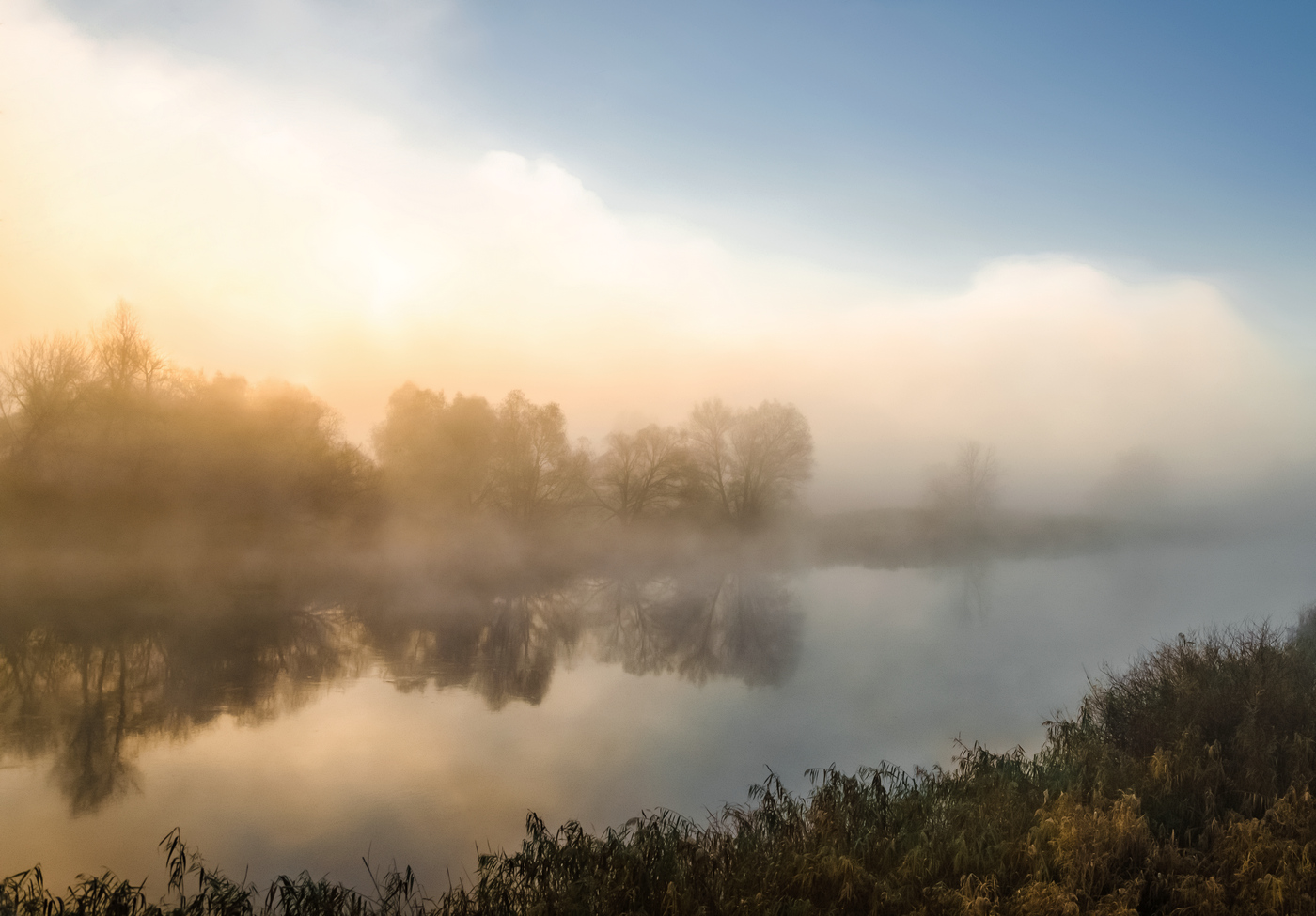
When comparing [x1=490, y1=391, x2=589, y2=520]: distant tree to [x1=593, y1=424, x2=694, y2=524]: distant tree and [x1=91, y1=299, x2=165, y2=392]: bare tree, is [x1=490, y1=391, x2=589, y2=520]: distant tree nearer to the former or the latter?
[x1=593, y1=424, x2=694, y2=524]: distant tree

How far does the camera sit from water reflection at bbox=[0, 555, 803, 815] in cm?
1476

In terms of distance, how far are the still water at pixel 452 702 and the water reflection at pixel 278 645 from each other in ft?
0.37

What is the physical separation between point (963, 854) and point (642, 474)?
41458 mm

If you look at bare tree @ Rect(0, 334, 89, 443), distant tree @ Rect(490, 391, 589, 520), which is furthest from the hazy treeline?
distant tree @ Rect(490, 391, 589, 520)

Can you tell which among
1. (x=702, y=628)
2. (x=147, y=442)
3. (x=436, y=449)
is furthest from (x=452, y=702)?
(x=436, y=449)

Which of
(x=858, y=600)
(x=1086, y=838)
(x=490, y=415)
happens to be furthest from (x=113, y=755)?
(x=490, y=415)


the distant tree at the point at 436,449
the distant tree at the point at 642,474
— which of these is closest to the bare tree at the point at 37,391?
the distant tree at the point at 436,449

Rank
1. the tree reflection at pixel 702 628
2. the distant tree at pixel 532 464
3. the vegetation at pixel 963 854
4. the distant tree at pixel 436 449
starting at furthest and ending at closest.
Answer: the distant tree at pixel 532 464
the distant tree at pixel 436 449
the tree reflection at pixel 702 628
the vegetation at pixel 963 854

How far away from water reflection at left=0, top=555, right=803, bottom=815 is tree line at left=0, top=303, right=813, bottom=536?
3735 millimetres

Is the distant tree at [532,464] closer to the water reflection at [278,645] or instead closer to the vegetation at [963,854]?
the water reflection at [278,645]

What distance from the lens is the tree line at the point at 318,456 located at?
29469mm

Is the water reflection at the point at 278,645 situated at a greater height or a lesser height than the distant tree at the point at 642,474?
lesser

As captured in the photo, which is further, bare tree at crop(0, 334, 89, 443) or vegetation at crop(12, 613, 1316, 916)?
bare tree at crop(0, 334, 89, 443)

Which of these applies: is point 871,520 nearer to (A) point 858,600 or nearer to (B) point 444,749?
(A) point 858,600
